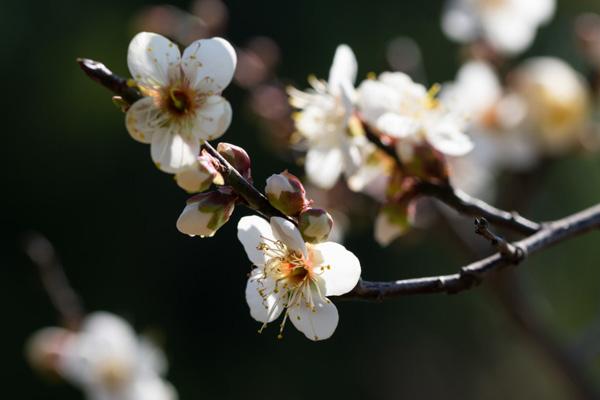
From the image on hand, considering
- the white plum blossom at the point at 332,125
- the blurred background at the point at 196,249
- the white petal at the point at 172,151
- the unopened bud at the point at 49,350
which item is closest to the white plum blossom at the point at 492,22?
the white plum blossom at the point at 332,125

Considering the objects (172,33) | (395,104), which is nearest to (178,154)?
(395,104)

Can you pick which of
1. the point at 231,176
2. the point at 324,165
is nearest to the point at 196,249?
the point at 324,165

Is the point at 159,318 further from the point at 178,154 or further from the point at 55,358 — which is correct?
the point at 178,154

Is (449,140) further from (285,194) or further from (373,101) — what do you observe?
(285,194)

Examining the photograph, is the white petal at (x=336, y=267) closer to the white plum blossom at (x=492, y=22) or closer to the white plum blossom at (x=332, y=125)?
the white plum blossom at (x=332, y=125)

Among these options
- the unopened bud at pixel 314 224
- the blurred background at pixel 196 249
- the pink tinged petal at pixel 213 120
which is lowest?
the unopened bud at pixel 314 224

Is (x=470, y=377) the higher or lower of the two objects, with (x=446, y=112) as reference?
higher
